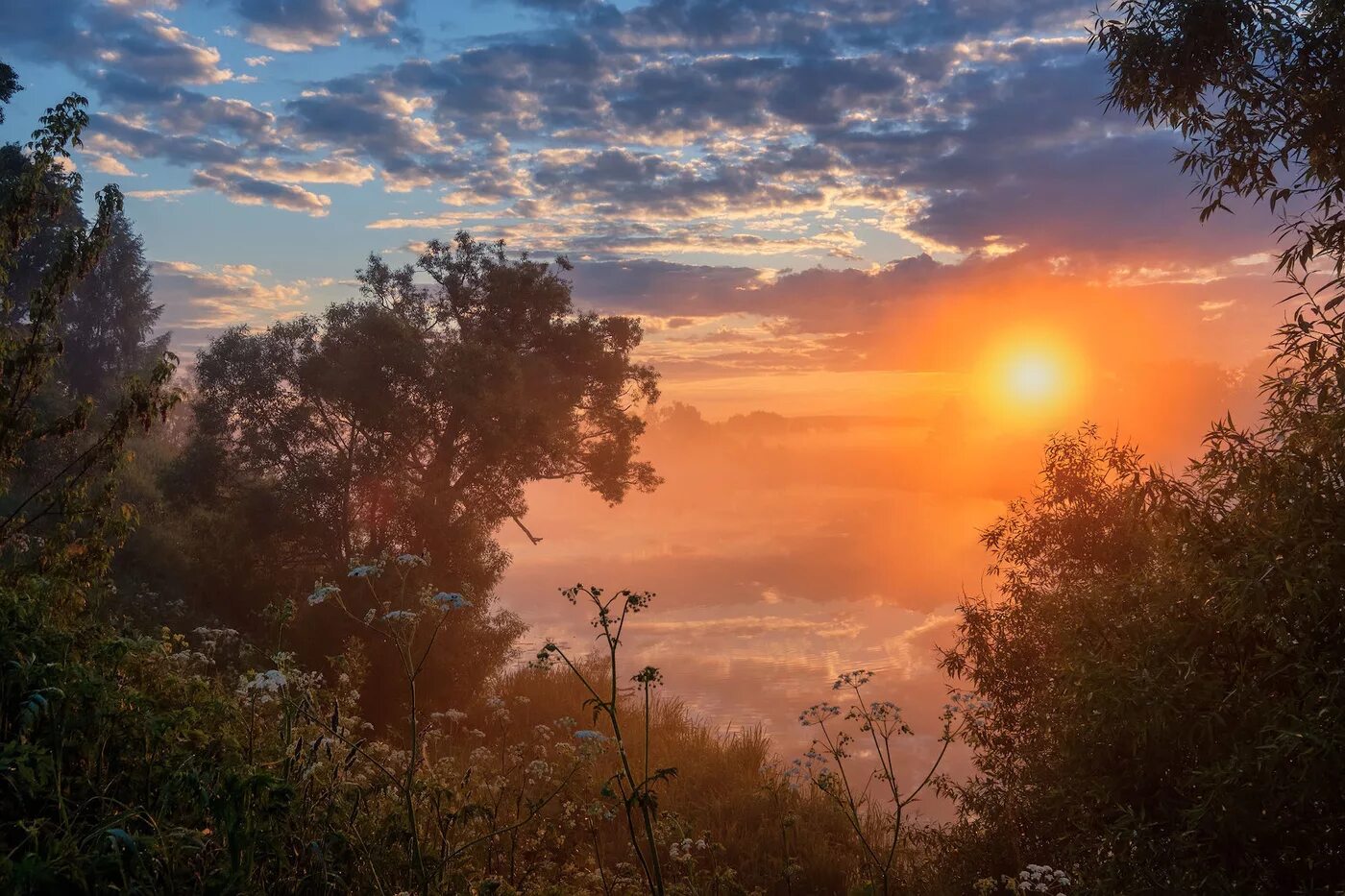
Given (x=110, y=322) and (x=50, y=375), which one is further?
(x=110, y=322)

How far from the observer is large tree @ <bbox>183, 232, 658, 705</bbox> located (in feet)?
77.5

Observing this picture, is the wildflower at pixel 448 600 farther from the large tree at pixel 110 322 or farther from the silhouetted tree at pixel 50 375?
the large tree at pixel 110 322

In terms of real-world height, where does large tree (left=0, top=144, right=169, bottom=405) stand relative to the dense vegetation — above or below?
above

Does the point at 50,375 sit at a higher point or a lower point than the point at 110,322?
lower

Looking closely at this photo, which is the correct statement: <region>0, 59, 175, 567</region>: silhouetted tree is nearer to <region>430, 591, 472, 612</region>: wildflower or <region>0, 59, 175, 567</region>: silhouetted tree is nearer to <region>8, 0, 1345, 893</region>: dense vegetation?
<region>8, 0, 1345, 893</region>: dense vegetation

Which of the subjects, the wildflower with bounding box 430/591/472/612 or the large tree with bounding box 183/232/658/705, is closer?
the wildflower with bounding box 430/591/472/612

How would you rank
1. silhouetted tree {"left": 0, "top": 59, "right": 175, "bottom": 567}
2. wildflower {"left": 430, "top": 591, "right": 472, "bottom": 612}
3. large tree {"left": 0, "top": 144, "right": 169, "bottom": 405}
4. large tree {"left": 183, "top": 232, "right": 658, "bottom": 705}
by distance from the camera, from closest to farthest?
1. wildflower {"left": 430, "top": 591, "right": 472, "bottom": 612}
2. silhouetted tree {"left": 0, "top": 59, "right": 175, "bottom": 567}
3. large tree {"left": 183, "top": 232, "right": 658, "bottom": 705}
4. large tree {"left": 0, "top": 144, "right": 169, "bottom": 405}

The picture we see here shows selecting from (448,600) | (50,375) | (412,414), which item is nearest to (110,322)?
(412,414)

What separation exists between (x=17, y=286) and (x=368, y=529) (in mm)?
26049

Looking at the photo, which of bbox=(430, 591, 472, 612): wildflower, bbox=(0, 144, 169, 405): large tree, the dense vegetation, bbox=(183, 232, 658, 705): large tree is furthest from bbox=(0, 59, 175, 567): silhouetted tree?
bbox=(0, 144, 169, 405): large tree

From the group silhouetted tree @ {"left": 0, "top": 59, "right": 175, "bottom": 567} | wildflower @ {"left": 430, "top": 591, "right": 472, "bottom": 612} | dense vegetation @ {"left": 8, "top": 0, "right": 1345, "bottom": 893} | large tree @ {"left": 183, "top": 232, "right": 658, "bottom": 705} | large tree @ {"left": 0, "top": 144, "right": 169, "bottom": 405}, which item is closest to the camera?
dense vegetation @ {"left": 8, "top": 0, "right": 1345, "bottom": 893}

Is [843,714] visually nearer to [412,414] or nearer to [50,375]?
[50,375]

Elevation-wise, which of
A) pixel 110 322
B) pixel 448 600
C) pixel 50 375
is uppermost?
pixel 110 322

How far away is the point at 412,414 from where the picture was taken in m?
24.3
